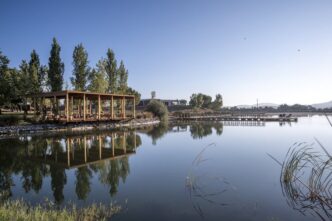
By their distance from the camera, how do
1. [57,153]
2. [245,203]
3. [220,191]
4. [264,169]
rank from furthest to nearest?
[57,153] < [264,169] < [220,191] < [245,203]

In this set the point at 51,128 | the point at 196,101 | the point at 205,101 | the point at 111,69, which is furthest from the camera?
the point at 205,101

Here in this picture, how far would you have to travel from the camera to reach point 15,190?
24.0ft

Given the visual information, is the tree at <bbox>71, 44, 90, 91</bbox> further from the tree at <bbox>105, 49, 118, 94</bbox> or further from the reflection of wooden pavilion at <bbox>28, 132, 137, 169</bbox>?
the reflection of wooden pavilion at <bbox>28, 132, 137, 169</bbox>

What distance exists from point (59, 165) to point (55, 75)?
69.9 feet

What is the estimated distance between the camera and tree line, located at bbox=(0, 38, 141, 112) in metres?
24.1

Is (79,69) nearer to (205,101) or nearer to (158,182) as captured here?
(158,182)

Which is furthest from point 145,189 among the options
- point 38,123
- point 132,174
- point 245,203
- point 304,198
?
point 38,123

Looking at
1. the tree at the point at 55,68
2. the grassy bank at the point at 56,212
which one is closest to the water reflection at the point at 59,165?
the grassy bank at the point at 56,212

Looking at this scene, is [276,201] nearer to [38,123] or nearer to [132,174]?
[132,174]

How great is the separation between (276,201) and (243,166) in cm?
403

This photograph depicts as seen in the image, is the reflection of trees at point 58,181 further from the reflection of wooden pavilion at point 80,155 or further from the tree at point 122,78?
the tree at point 122,78

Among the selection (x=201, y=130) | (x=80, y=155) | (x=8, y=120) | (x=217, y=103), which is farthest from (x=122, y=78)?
(x=217, y=103)

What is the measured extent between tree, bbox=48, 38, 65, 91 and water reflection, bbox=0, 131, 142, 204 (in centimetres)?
1490

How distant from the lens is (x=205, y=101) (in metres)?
78.3
